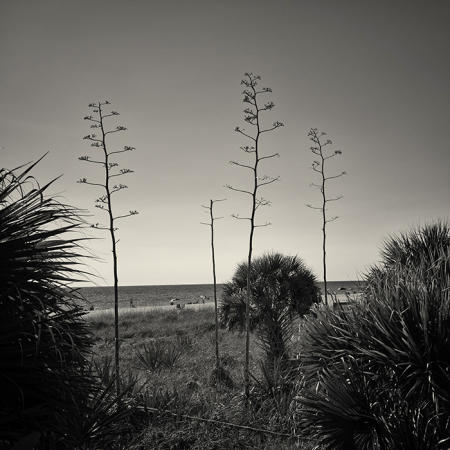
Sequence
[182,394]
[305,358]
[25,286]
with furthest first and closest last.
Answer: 1. [182,394]
2. [305,358]
3. [25,286]

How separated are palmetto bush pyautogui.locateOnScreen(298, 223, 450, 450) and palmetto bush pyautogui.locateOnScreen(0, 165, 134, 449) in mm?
2390

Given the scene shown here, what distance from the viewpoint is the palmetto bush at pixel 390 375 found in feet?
12.1

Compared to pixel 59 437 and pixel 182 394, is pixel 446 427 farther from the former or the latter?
pixel 182 394

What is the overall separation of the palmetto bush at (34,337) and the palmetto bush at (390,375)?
239 cm

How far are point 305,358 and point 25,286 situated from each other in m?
3.49

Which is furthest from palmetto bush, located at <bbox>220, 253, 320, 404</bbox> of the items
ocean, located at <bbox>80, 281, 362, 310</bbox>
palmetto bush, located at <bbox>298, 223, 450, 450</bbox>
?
ocean, located at <bbox>80, 281, 362, 310</bbox>

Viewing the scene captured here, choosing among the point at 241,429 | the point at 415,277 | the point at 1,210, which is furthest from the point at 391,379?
the point at 1,210

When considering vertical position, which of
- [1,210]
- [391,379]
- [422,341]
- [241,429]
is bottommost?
[241,429]

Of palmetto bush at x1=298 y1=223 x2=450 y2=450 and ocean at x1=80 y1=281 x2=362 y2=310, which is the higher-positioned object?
palmetto bush at x1=298 y1=223 x2=450 y2=450

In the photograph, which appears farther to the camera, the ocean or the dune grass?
the ocean

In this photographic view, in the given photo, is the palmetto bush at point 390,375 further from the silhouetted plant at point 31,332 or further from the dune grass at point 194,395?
the silhouetted plant at point 31,332

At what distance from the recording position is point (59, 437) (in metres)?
2.78

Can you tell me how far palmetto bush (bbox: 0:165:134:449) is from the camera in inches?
95.0

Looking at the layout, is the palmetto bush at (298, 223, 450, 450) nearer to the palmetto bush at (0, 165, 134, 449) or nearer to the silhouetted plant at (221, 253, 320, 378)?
the palmetto bush at (0, 165, 134, 449)
